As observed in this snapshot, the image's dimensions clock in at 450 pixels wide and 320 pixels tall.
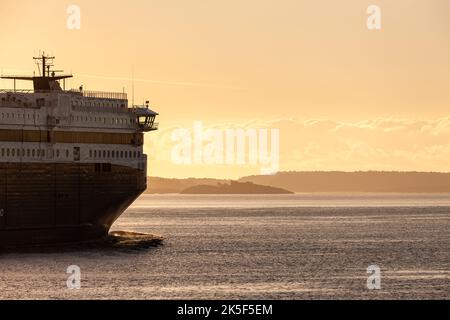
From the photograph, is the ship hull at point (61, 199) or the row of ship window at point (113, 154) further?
the row of ship window at point (113, 154)

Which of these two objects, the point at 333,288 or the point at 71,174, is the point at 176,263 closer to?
the point at 71,174

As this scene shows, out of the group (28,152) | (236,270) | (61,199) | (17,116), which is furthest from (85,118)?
(236,270)

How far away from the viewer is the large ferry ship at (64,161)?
11294 cm

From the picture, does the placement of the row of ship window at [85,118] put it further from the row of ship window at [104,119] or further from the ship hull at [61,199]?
the ship hull at [61,199]

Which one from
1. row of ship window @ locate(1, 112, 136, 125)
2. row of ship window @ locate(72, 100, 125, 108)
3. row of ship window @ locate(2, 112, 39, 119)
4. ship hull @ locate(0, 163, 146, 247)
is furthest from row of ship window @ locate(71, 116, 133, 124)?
Answer: row of ship window @ locate(2, 112, 39, 119)

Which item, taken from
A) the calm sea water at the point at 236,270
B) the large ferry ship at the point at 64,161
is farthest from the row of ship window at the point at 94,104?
the calm sea water at the point at 236,270

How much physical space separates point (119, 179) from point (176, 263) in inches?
575

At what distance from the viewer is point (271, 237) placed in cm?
16012

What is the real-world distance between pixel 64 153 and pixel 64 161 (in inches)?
34.8

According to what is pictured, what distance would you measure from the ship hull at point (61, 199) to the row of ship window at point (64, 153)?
3.13 feet

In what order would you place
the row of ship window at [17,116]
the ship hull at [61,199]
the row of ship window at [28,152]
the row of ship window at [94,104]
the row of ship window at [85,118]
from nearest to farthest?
the ship hull at [61,199] → the row of ship window at [28,152] → the row of ship window at [17,116] → the row of ship window at [85,118] → the row of ship window at [94,104]

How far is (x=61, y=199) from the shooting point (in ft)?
381
